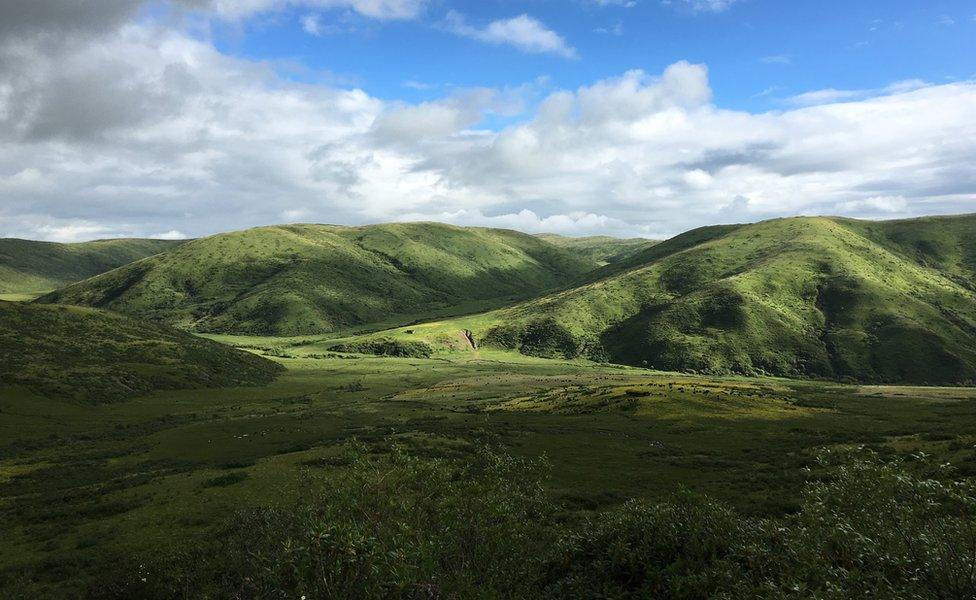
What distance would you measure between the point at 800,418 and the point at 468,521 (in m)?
84.2

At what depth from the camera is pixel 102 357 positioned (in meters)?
131

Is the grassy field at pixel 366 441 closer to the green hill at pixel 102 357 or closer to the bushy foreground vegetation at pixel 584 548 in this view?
the green hill at pixel 102 357

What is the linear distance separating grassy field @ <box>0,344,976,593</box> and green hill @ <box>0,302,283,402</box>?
6.22 m

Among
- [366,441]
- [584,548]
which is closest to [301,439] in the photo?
[366,441]

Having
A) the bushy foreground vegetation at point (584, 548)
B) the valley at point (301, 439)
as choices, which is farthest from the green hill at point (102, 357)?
the bushy foreground vegetation at point (584, 548)

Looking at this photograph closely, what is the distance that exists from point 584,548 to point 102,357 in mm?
151124

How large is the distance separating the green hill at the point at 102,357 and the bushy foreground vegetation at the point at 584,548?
107574mm

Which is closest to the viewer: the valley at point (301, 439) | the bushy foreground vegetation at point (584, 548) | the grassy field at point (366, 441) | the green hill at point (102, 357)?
the bushy foreground vegetation at point (584, 548)

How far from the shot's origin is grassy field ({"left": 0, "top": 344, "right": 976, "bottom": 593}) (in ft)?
122

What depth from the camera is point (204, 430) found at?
255 feet

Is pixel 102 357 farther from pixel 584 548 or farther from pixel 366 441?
pixel 584 548

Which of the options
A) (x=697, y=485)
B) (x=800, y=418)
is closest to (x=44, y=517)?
(x=697, y=485)

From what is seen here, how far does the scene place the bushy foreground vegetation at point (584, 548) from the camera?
39.7ft

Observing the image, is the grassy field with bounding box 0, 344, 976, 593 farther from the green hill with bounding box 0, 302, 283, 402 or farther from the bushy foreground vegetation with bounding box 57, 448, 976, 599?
the bushy foreground vegetation with bounding box 57, 448, 976, 599
